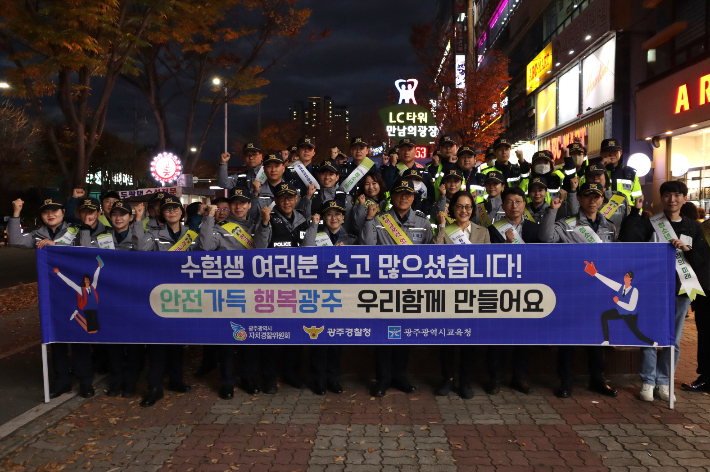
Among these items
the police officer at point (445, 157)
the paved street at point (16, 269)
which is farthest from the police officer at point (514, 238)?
the paved street at point (16, 269)

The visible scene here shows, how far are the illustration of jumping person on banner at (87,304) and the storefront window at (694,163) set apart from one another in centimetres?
1273

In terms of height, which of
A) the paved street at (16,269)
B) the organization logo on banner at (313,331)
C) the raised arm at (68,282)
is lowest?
the paved street at (16,269)

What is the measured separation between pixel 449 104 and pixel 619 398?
74.2ft

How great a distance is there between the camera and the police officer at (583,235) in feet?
18.0

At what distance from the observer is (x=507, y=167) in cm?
809

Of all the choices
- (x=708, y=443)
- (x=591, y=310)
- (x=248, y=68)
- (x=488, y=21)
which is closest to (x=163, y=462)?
(x=591, y=310)

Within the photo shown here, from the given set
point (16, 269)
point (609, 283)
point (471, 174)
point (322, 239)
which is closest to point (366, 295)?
point (322, 239)

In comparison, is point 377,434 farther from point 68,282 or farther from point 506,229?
point 68,282

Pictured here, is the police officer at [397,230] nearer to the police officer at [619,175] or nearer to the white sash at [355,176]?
the white sash at [355,176]

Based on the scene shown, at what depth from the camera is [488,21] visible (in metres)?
36.6

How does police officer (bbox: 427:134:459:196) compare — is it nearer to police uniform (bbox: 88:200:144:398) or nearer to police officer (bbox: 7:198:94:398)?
police uniform (bbox: 88:200:144:398)

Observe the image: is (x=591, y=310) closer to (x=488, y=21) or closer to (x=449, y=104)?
(x=449, y=104)

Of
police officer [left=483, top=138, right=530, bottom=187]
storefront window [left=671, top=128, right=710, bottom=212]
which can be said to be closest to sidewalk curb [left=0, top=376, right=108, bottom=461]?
police officer [left=483, top=138, right=530, bottom=187]

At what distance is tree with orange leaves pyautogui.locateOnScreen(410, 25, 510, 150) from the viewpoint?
25.4 metres
